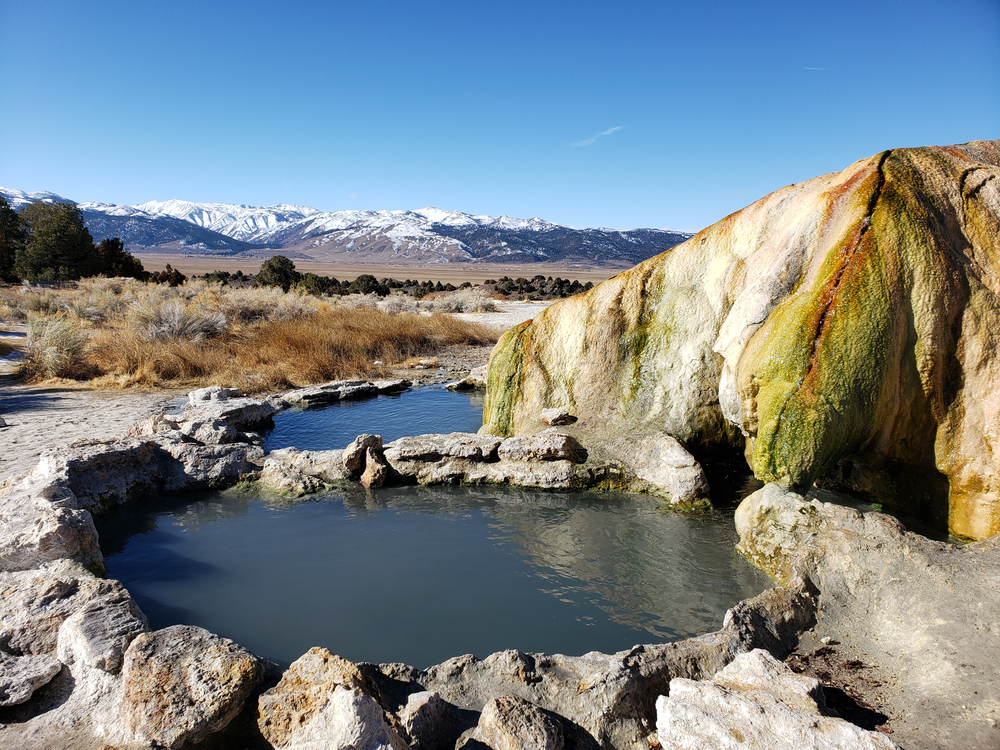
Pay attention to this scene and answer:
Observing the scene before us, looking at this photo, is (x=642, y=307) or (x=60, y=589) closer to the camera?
(x=60, y=589)

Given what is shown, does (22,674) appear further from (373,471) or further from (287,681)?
(373,471)

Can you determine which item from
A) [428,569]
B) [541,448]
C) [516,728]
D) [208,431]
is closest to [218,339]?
[208,431]

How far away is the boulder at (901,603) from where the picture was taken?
3211 mm

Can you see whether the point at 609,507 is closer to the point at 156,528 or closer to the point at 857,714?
the point at 857,714

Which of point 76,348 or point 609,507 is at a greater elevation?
point 76,348

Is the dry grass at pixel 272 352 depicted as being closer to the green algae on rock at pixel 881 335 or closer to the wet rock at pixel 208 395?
the wet rock at pixel 208 395

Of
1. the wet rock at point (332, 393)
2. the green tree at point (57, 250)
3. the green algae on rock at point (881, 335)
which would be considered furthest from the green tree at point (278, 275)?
the green algae on rock at point (881, 335)

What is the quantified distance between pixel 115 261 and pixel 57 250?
3790 millimetres

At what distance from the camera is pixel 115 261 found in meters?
30.3

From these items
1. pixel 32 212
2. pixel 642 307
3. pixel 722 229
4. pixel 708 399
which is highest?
pixel 32 212

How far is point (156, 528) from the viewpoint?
6.47m

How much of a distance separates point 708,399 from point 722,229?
205cm

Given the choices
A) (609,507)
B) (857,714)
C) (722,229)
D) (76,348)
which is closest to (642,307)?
(722,229)

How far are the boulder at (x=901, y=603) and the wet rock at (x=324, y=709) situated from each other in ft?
8.47
